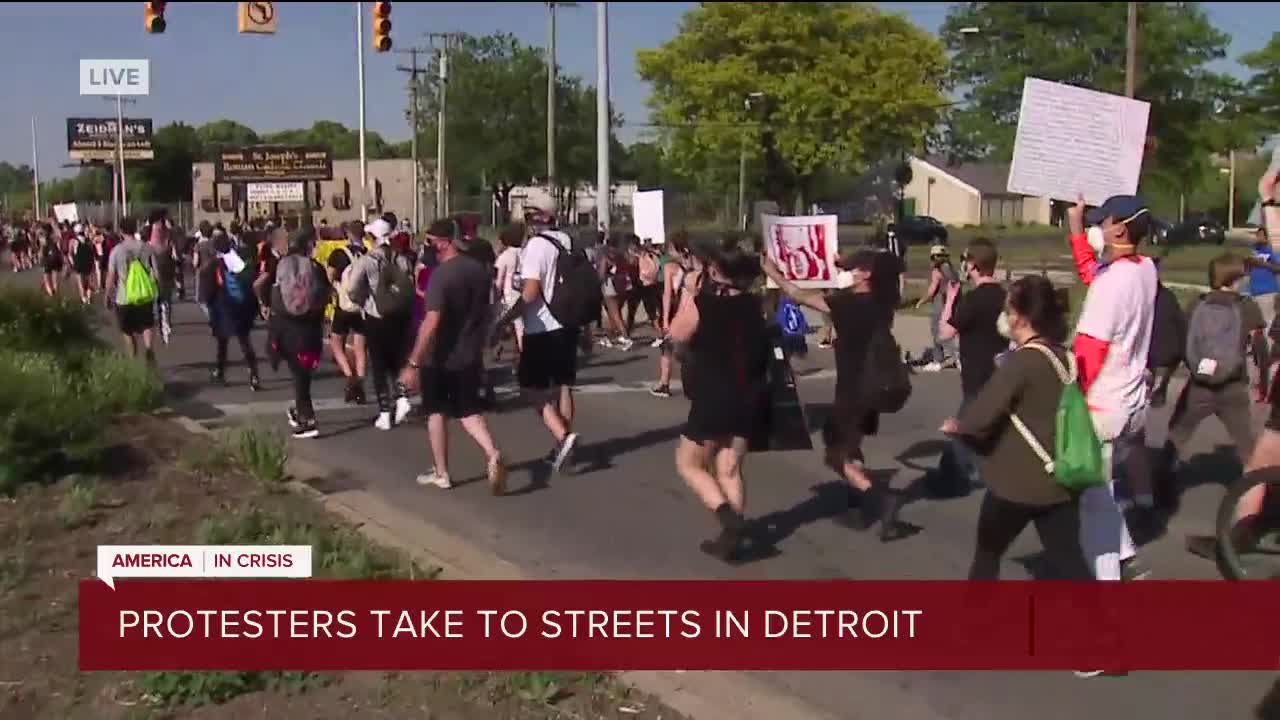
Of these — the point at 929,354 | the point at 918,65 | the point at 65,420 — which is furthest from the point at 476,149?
the point at 65,420

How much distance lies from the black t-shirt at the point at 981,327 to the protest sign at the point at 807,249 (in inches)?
158

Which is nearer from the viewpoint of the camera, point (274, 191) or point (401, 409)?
point (401, 409)

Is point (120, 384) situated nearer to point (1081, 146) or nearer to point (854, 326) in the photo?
point (854, 326)

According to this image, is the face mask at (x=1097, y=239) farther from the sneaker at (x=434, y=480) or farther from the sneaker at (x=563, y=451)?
the sneaker at (x=434, y=480)

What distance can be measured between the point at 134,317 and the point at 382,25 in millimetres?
8067

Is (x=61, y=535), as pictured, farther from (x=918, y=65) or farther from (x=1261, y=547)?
(x=918, y=65)

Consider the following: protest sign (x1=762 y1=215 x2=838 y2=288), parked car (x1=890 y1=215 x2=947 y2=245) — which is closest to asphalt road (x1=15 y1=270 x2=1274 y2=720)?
protest sign (x1=762 y1=215 x2=838 y2=288)

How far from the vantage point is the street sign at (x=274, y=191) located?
68.3 meters

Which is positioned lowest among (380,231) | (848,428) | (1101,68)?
(848,428)

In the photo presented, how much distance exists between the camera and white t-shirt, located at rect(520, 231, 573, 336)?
32.1ft

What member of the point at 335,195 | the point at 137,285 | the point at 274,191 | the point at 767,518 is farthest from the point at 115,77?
the point at 767,518

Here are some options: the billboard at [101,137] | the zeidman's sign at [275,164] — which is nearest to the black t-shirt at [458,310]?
the zeidman's sign at [275,164]

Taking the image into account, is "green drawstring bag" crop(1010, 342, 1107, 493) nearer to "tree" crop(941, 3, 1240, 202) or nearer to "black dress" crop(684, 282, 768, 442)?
"black dress" crop(684, 282, 768, 442)

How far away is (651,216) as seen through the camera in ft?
65.0
